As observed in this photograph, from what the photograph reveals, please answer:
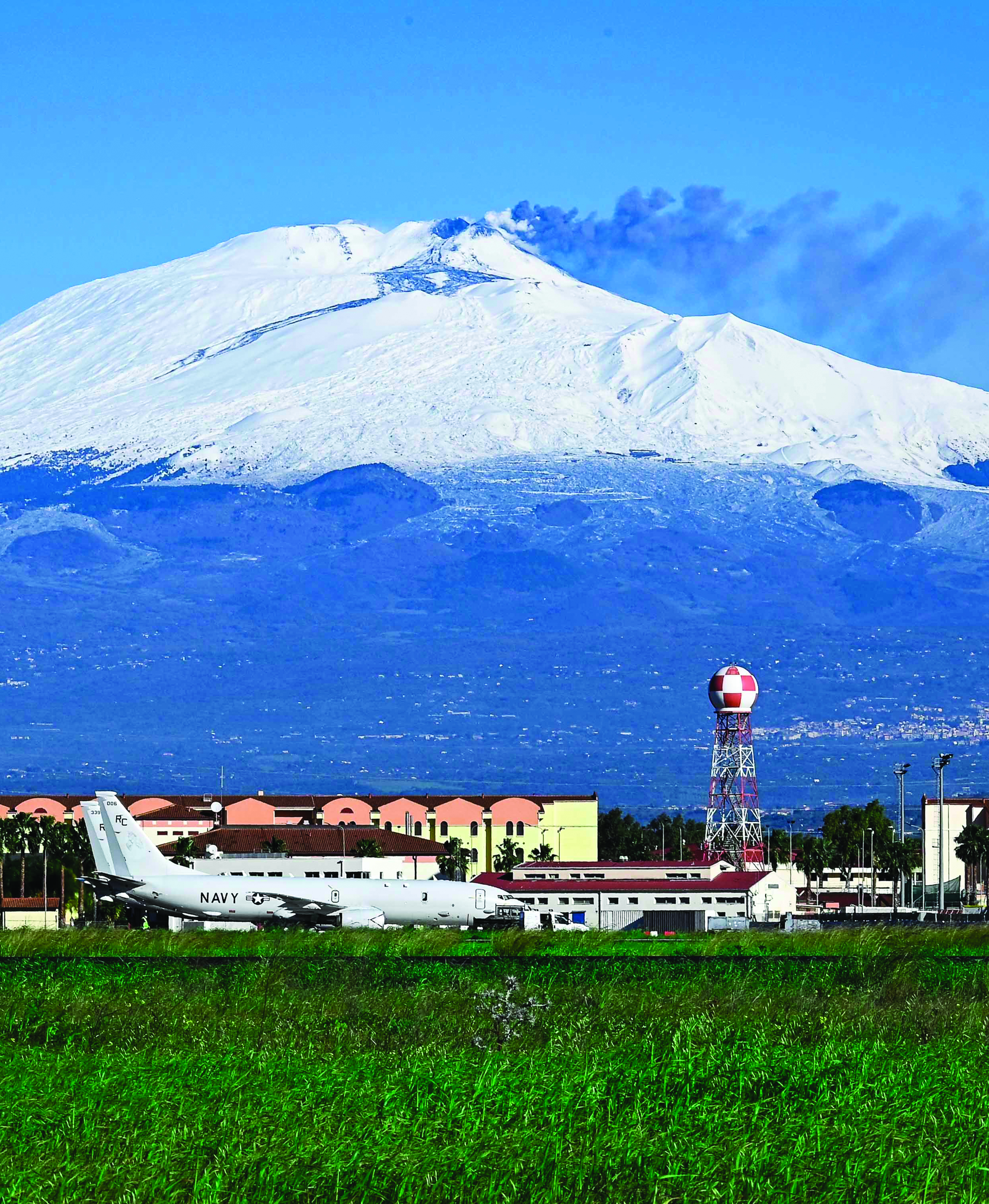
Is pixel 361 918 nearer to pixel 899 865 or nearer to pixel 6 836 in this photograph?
pixel 6 836

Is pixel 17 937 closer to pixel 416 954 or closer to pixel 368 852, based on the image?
pixel 416 954

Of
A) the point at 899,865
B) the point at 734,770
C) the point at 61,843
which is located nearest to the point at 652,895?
the point at 61,843

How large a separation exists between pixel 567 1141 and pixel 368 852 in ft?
434

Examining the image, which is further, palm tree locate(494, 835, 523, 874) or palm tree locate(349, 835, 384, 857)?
palm tree locate(494, 835, 523, 874)

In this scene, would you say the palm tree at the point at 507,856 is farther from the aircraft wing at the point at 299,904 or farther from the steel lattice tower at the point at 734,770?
the aircraft wing at the point at 299,904

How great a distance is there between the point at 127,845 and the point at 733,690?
9193cm

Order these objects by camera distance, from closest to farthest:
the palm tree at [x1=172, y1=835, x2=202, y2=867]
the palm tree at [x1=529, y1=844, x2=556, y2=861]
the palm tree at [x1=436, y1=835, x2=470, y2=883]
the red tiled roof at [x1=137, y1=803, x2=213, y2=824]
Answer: the palm tree at [x1=172, y1=835, x2=202, y2=867] < the palm tree at [x1=436, y1=835, x2=470, y2=883] < the red tiled roof at [x1=137, y1=803, x2=213, y2=824] < the palm tree at [x1=529, y1=844, x2=556, y2=861]

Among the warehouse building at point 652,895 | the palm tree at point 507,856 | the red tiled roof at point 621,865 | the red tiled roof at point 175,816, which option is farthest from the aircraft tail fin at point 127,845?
the red tiled roof at point 175,816

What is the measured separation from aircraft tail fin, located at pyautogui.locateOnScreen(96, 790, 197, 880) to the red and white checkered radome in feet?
292

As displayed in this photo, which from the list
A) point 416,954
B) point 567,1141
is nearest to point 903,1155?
point 567,1141

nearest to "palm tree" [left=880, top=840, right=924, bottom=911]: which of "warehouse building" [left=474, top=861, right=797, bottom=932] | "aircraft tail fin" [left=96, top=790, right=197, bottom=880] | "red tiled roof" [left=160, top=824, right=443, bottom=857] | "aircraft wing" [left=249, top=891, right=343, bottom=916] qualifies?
"red tiled roof" [left=160, top=824, right=443, bottom=857]

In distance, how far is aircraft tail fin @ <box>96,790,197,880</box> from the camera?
8688 centimetres

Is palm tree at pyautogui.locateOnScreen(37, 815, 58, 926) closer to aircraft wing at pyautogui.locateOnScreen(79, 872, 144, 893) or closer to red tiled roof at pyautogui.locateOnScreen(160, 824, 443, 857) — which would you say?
red tiled roof at pyautogui.locateOnScreen(160, 824, 443, 857)

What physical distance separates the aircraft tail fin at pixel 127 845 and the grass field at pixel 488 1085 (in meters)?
37.5
